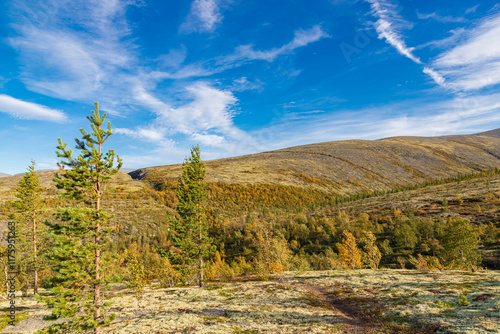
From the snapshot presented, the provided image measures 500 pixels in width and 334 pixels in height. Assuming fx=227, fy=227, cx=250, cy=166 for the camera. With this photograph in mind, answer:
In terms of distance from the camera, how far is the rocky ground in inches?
745

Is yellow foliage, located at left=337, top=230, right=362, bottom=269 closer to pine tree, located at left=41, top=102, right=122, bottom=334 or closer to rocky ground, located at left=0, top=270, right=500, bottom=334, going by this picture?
rocky ground, located at left=0, top=270, right=500, bottom=334

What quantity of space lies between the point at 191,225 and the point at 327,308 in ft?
83.4

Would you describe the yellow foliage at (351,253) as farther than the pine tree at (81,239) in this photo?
Yes

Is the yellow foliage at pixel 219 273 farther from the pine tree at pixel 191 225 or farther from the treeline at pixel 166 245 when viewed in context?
the pine tree at pixel 191 225

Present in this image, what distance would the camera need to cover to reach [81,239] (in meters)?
17.5

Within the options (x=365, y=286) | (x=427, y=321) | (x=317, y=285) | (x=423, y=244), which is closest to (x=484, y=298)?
(x=427, y=321)

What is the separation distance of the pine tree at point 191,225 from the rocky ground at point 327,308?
497 centimetres

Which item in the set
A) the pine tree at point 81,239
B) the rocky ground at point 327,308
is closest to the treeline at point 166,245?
the pine tree at point 81,239

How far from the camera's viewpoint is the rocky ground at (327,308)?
1892 cm

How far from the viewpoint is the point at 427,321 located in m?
18.3

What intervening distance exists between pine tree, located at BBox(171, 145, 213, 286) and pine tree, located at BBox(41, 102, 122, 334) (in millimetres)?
21745

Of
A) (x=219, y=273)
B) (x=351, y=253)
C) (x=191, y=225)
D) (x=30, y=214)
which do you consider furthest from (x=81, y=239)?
(x=351, y=253)

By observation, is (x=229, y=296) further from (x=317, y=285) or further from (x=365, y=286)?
(x=365, y=286)

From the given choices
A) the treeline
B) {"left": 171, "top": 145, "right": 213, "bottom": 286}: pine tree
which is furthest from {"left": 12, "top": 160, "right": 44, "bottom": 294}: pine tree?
{"left": 171, "top": 145, "right": 213, "bottom": 286}: pine tree
